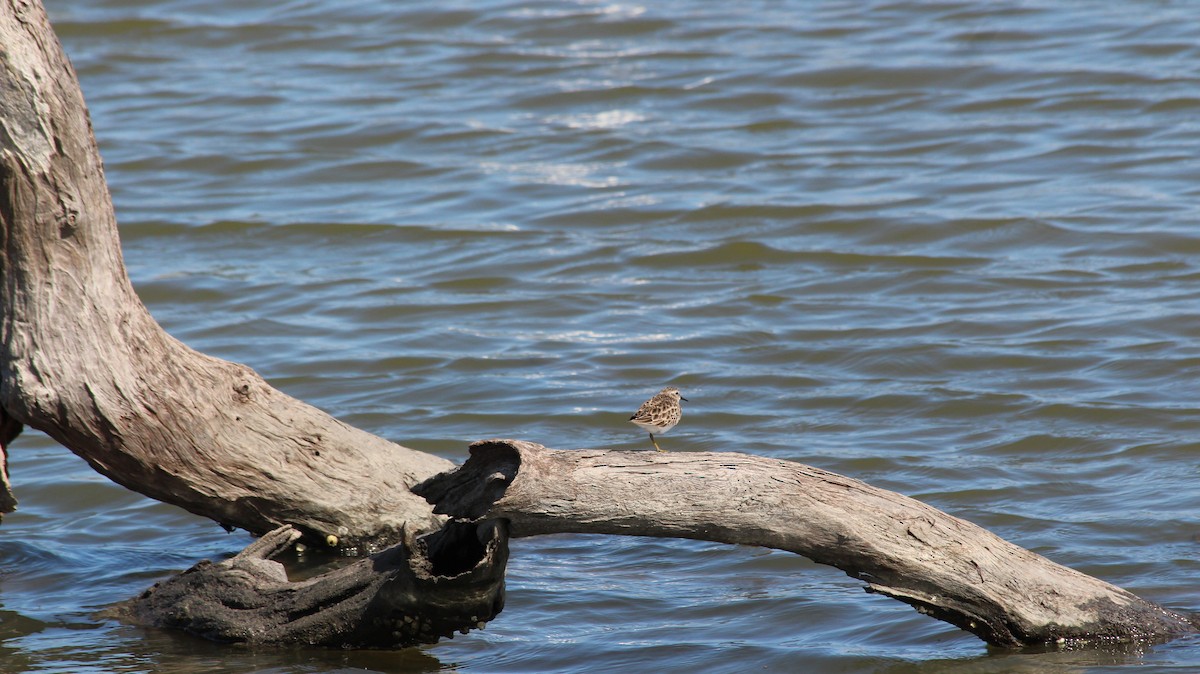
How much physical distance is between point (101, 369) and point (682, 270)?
6169mm

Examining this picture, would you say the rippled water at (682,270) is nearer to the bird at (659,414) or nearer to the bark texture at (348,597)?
the bark texture at (348,597)

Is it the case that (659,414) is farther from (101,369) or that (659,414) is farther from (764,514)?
(101,369)

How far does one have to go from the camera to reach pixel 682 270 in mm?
11070

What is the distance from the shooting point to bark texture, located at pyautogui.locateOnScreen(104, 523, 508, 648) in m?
5.01

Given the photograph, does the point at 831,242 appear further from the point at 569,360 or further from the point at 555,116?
the point at 555,116

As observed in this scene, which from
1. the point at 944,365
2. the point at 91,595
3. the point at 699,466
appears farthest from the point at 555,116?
the point at 699,466

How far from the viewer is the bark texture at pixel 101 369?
521 cm

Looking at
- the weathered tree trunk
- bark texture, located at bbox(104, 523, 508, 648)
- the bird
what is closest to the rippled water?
bark texture, located at bbox(104, 523, 508, 648)

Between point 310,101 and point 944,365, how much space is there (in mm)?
9138

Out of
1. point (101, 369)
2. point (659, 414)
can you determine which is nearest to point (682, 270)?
point (659, 414)

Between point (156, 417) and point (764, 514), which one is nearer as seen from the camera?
point (764, 514)

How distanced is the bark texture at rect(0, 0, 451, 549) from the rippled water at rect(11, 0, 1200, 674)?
2.33 ft

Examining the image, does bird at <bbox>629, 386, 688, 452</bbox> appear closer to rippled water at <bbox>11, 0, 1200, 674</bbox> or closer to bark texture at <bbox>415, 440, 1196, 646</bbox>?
rippled water at <bbox>11, 0, 1200, 674</bbox>

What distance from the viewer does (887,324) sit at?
31.8ft
